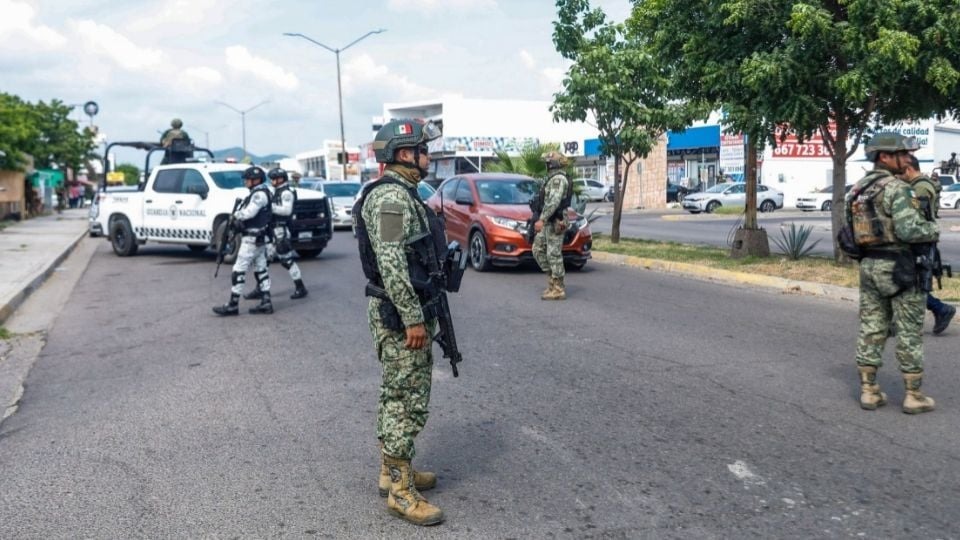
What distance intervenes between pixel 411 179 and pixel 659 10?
10720 millimetres

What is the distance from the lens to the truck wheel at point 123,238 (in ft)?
63.0

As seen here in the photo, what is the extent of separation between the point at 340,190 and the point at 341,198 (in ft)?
2.38

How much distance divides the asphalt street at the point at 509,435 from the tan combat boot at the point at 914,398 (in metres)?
0.06

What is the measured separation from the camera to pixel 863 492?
15.1ft

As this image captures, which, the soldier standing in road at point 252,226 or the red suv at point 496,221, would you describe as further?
the red suv at point 496,221

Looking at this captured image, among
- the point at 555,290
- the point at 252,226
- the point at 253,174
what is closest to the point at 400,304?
the point at 252,226

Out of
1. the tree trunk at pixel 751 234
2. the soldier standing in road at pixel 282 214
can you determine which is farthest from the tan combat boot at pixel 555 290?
the tree trunk at pixel 751 234

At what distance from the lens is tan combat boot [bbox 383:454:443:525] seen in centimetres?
431

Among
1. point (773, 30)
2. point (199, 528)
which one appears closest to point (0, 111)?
point (773, 30)

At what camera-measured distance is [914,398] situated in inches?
237

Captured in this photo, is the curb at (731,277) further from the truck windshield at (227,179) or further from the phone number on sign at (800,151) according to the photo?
the phone number on sign at (800,151)

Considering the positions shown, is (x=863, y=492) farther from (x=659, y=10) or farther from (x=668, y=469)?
(x=659, y=10)

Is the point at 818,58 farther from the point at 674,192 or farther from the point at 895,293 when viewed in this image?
the point at 674,192

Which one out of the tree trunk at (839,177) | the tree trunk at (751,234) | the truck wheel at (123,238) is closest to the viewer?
the tree trunk at (839,177)
